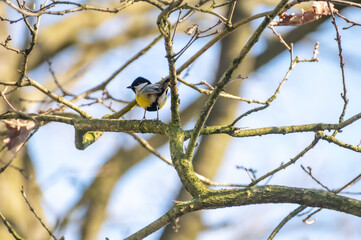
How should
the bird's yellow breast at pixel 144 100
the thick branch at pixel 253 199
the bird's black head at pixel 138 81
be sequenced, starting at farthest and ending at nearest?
1. the bird's black head at pixel 138 81
2. the bird's yellow breast at pixel 144 100
3. the thick branch at pixel 253 199

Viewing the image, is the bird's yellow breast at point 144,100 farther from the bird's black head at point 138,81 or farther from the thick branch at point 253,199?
the thick branch at point 253,199

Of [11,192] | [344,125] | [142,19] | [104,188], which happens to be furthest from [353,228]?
[344,125]

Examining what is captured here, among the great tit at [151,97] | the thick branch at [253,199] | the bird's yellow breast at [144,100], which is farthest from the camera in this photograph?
the bird's yellow breast at [144,100]

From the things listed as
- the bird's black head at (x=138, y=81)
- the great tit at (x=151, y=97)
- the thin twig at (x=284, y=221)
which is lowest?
the thin twig at (x=284, y=221)

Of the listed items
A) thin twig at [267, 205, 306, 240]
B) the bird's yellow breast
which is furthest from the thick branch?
the bird's yellow breast

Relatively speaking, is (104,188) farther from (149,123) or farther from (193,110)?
(149,123)

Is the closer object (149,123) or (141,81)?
(149,123)

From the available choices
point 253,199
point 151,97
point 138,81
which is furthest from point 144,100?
point 253,199

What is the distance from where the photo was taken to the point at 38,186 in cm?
513

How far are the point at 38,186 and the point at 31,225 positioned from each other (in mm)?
574

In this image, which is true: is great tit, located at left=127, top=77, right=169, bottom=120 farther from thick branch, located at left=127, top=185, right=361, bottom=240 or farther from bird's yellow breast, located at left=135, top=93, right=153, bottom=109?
thick branch, located at left=127, top=185, right=361, bottom=240

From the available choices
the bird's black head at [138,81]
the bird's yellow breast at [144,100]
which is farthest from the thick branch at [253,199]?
the bird's black head at [138,81]

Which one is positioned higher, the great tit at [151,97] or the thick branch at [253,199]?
the great tit at [151,97]

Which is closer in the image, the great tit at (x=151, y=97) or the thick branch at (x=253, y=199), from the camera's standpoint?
the thick branch at (x=253, y=199)
